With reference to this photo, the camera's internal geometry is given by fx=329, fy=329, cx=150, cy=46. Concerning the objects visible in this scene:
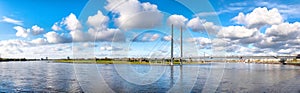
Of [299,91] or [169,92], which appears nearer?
[169,92]

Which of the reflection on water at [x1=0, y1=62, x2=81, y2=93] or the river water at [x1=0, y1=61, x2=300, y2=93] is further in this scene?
the river water at [x1=0, y1=61, x2=300, y2=93]

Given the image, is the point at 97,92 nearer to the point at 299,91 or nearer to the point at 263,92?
the point at 263,92

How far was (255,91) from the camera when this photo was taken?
2927cm

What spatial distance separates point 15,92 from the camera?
27312 millimetres

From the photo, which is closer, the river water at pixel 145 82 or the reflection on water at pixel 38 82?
the reflection on water at pixel 38 82

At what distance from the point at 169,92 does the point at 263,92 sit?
818cm

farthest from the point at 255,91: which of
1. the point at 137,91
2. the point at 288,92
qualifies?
the point at 137,91

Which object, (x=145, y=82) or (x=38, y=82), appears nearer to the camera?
(x=38, y=82)

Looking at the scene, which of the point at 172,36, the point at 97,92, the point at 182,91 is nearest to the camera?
the point at 97,92

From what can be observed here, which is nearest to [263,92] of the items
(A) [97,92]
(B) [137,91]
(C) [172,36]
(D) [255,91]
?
(D) [255,91]

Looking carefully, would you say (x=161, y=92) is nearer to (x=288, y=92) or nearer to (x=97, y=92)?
(x=97, y=92)

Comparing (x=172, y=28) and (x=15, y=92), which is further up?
(x=172, y=28)

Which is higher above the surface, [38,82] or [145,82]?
[38,82]

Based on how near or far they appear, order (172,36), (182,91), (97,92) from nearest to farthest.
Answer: (97,92), (182,91), (172,36)
